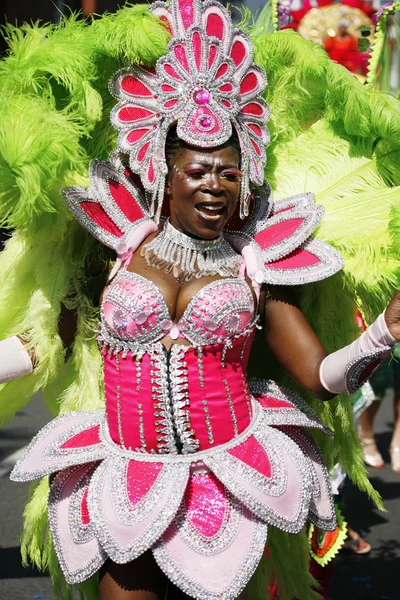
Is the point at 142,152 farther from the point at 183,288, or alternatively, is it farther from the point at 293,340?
the point at 293,340

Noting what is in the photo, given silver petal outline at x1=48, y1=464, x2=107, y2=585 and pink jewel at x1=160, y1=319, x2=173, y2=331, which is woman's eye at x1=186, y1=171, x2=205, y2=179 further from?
silver petal outline at x1=48, y1=464, x2=107, y2=585

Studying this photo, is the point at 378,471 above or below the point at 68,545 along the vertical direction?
below

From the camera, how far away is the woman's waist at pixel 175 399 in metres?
2.41

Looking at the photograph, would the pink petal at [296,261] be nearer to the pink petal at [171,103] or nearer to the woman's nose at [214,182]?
the woman's nose at [214,182]

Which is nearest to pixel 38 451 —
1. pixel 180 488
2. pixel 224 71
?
pixel 180 488

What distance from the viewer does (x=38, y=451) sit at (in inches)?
103

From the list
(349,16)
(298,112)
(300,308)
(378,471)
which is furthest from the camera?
(378,471)

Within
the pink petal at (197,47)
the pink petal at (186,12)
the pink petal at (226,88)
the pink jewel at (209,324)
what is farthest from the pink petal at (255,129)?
the pink jewel at (209,324)

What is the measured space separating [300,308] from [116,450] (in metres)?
0.71

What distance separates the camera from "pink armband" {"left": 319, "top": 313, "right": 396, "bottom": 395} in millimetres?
2295

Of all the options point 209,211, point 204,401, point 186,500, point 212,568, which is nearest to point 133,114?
point 209,211

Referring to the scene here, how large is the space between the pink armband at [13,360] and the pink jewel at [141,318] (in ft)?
1.54

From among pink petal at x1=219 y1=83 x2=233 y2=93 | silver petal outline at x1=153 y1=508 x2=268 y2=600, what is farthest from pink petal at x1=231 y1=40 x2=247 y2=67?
silver petal outline at x1=153 y1=508 x2=268 y2=600

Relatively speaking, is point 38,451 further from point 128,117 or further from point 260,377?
point 128,117
